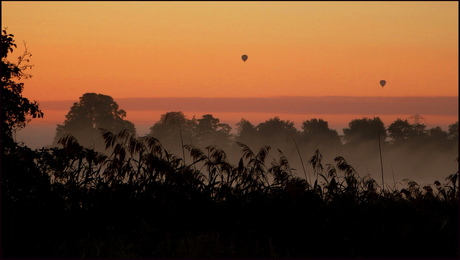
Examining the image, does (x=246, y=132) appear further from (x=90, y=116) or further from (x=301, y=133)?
(x=90, y=116)

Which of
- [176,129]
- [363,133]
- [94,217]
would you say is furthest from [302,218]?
[363,133]

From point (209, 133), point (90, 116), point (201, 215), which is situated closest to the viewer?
point (201, 215)

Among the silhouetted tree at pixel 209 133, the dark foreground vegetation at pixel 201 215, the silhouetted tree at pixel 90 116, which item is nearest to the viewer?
the dark foreground vegetation at pixel 201 215

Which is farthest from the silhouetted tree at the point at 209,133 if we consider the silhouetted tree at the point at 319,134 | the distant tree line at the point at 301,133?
the silhouetted tree at the point at 319,134

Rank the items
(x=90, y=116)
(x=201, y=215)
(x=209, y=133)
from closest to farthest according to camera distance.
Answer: (x=201, y=215) → (x=90, y=116) → (x=209, y=133)

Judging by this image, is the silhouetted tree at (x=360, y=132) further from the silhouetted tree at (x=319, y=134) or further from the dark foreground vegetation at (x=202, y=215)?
the dark foreground vegetation at (x=202, y=215)

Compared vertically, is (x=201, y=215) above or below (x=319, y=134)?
above

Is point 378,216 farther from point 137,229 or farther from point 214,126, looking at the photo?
point 214,126

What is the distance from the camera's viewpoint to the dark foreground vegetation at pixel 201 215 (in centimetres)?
1167

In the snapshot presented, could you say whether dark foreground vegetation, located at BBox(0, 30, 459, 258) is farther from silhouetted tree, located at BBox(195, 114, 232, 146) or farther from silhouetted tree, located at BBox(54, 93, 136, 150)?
silhouetted tree, located at BBox(195, 114, 232, 146)

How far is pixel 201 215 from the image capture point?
12688 mm

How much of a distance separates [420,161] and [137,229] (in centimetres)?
13012

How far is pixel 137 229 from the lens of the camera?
12.4 m

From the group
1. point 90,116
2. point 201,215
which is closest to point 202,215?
point 201,215
